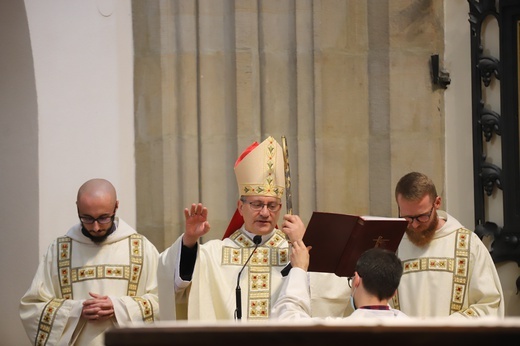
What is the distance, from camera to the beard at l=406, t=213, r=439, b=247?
562 centimetres

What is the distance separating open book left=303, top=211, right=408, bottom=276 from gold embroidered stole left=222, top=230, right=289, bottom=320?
1.62ft

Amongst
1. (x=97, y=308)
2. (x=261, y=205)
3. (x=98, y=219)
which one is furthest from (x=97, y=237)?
(x=261, y=205)

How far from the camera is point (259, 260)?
18.8 ft

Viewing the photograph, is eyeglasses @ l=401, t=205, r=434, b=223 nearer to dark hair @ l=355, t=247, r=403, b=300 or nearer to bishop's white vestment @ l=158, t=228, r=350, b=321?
bishop's white vestment @ l=158, t=228, r=350, b=321

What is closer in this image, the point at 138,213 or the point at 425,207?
the point at 425,207

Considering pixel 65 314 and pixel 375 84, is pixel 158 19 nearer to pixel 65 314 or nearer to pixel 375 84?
pixel 375 84

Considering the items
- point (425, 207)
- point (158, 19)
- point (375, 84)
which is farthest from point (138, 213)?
point (425, 207)

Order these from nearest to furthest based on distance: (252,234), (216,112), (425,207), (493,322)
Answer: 1. (493,322)
2. (425,207)
3. (252,234)
4. (216,112)

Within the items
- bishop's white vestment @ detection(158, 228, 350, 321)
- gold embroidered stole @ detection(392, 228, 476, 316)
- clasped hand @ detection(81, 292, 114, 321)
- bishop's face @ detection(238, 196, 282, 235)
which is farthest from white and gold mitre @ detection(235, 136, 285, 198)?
clasped hand @ detection(81, 292, 114, 321)

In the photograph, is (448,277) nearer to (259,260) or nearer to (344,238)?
(344,238)

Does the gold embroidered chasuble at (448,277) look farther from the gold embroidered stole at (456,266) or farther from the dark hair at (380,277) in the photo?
the dark hair at (380,277)

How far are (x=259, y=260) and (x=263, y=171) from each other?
52 centimetres

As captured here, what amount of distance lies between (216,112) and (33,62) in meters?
1.45

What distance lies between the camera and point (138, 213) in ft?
24.2
